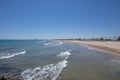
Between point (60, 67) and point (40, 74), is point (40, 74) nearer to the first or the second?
point (40, 74)

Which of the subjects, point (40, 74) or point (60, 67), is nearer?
point (40, 74)

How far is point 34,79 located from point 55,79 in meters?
1.41

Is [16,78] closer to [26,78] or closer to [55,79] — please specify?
[26,78]

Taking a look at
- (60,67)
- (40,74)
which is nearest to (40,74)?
(40,74)

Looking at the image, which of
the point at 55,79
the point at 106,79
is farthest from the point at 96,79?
the point at 55,79

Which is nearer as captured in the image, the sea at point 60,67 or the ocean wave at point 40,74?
the ocean wave at point 40,74

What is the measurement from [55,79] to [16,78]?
2.61 meters

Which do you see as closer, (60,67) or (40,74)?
(40,74)

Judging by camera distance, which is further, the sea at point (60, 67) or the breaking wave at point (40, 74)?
the sea at point (60, 67)

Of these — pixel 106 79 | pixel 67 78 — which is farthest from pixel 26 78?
pixel 106 79

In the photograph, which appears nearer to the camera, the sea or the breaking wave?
the breaking wave

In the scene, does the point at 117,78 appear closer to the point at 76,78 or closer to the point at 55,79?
the point at 76,78

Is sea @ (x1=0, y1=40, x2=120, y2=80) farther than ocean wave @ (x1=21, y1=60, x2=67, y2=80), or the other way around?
sea @ (x1=0, y1=40, x2=120, y2=80)

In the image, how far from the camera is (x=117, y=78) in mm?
10547
